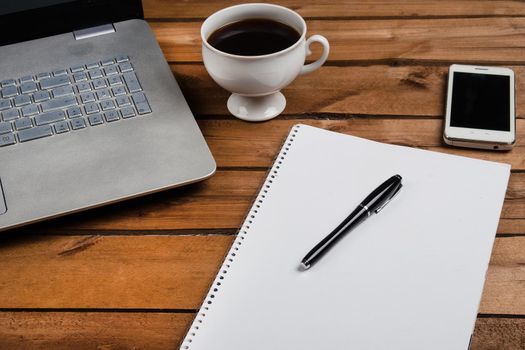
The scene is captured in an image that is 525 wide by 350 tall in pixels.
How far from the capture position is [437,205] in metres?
0.68

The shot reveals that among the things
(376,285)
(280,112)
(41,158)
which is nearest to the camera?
(376,285)

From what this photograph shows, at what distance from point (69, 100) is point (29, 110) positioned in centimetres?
5

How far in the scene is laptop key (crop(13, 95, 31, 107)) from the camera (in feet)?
2.54

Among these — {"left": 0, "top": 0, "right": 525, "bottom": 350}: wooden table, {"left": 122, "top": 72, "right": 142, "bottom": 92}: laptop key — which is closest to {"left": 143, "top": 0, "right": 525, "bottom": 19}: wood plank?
{"left": 0, "top": 0, "right": 525, "bottom": 350}: wooden table

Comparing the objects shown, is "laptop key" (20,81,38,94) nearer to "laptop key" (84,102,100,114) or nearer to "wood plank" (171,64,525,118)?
"laptop key" (84,102,100,114)

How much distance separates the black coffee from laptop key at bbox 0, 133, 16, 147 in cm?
26

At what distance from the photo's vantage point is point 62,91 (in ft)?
2.59

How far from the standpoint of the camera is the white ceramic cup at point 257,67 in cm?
72

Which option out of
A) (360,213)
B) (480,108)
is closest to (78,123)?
(360,213)

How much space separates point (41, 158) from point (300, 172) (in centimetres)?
29

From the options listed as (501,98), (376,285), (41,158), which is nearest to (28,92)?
(41,158)

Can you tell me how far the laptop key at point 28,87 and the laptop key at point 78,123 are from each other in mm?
84

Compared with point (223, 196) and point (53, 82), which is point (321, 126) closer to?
point (223, 196)

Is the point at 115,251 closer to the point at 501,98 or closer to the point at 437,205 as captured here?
the point at 437,205
